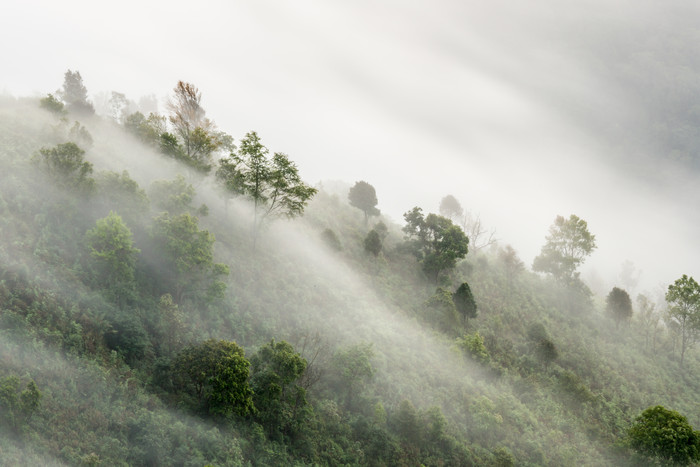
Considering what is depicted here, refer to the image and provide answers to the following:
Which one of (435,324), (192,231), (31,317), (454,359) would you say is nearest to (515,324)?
(435,324)

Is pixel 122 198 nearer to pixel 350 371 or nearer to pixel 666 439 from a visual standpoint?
pixel 350 371

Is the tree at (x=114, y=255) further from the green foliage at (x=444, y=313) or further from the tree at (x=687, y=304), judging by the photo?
the tree at (x=687, y=304)

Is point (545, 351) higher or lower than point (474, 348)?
higher

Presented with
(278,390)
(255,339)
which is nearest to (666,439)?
(278,390)

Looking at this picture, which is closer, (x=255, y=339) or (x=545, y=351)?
(x=255, y=339)

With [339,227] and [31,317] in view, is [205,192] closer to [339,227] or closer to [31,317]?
[339,227]

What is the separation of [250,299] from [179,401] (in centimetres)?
1279

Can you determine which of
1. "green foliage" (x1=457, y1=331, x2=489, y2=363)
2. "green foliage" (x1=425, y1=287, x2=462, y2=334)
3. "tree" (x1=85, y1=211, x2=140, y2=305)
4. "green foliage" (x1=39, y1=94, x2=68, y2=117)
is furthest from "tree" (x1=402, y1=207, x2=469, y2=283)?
"green foliage" (x1=39, y1=94, x2=68, y2=117)

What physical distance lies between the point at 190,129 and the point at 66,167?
15.6 meters

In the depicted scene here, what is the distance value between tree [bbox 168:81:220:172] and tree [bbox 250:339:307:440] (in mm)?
25394

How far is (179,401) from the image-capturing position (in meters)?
20.9

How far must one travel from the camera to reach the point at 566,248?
205ft

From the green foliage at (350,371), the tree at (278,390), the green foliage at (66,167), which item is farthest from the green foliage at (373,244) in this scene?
the green foliage at (66,167)

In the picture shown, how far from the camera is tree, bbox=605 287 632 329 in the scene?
55041mm
